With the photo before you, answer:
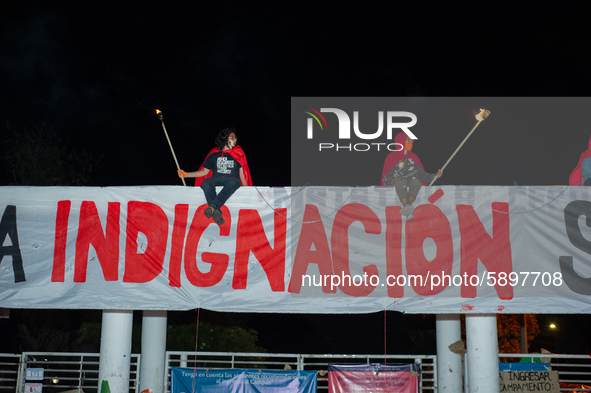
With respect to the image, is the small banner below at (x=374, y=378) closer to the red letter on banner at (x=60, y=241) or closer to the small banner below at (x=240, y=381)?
the small banner below at (x=240, y=381)

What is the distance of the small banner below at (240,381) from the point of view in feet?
29.2

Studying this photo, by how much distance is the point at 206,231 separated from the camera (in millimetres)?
7801

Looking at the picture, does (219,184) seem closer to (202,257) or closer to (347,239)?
(202,257)

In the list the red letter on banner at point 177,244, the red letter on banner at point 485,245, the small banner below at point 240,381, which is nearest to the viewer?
the red letter on banner at point 485,245

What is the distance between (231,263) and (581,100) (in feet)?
69.1

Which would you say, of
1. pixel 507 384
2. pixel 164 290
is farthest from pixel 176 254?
pixel 507 384

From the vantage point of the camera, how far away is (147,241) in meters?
7.80

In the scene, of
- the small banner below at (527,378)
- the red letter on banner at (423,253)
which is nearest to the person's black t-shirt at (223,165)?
the red letter on banner at (423,253)

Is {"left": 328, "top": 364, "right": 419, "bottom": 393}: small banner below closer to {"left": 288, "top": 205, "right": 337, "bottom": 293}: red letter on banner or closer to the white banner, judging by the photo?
the white banner

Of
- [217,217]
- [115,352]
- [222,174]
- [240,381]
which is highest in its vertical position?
[222,174]

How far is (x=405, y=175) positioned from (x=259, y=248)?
99.9 inches

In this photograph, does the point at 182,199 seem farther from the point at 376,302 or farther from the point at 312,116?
the point at 312,116

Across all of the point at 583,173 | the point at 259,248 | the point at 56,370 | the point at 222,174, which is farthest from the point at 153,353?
the point at 583,173

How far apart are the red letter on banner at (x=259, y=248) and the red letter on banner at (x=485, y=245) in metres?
2.57
